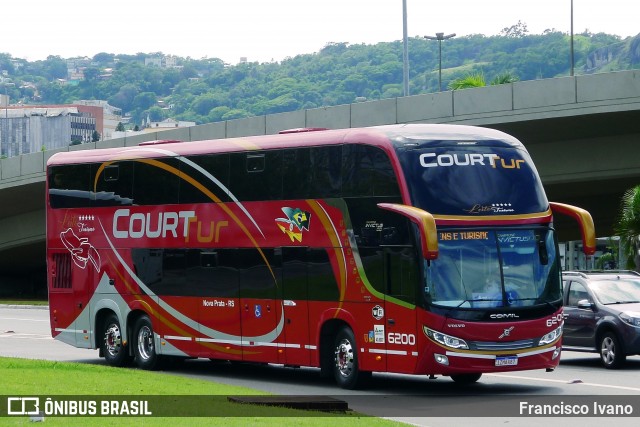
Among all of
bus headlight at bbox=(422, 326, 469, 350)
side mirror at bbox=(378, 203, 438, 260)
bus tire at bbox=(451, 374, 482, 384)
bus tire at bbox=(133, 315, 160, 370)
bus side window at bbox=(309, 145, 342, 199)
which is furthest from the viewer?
bus tire at bbox=(133, 315, 160, 370)

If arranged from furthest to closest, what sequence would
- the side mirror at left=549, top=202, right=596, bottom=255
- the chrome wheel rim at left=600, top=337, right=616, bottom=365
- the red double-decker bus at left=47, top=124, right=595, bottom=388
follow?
the chrome wheel rim at left=600, top=337, right=616, bottom=365 < the side mirror at left=549, top=202, right=596, bottom=255 < the red double-decker bus at left=47, top=124, right=595, bottom=388

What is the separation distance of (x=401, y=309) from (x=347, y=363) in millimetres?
1526

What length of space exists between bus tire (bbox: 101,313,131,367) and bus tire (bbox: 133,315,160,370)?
334mm

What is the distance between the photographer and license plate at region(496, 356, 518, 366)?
1762 cm

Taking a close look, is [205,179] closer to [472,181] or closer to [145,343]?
[145,343]

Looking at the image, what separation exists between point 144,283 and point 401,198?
710cm

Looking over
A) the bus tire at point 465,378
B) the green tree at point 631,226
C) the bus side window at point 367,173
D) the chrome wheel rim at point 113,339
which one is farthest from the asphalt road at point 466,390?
the green tree at point 631,226

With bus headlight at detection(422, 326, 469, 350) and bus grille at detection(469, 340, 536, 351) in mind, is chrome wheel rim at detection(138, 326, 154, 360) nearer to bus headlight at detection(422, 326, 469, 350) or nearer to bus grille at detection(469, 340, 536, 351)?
bus headlight at detection(422, 326, 469, 350)

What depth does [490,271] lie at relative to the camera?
58.6 ft

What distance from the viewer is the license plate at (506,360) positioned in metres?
17.6

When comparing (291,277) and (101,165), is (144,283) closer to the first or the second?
(101,165)

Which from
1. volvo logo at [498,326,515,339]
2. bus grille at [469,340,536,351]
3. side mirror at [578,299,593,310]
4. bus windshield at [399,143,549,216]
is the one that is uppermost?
bus windshield at [399,143,549,216]

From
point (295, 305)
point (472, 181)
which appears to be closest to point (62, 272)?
point (295, 305)

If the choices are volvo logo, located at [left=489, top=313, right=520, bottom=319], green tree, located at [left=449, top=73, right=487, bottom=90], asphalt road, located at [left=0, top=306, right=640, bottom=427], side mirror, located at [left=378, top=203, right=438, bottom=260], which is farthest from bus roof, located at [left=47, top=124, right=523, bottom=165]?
green tree, located at [left=449, top=73, right=487, bottom=90]
